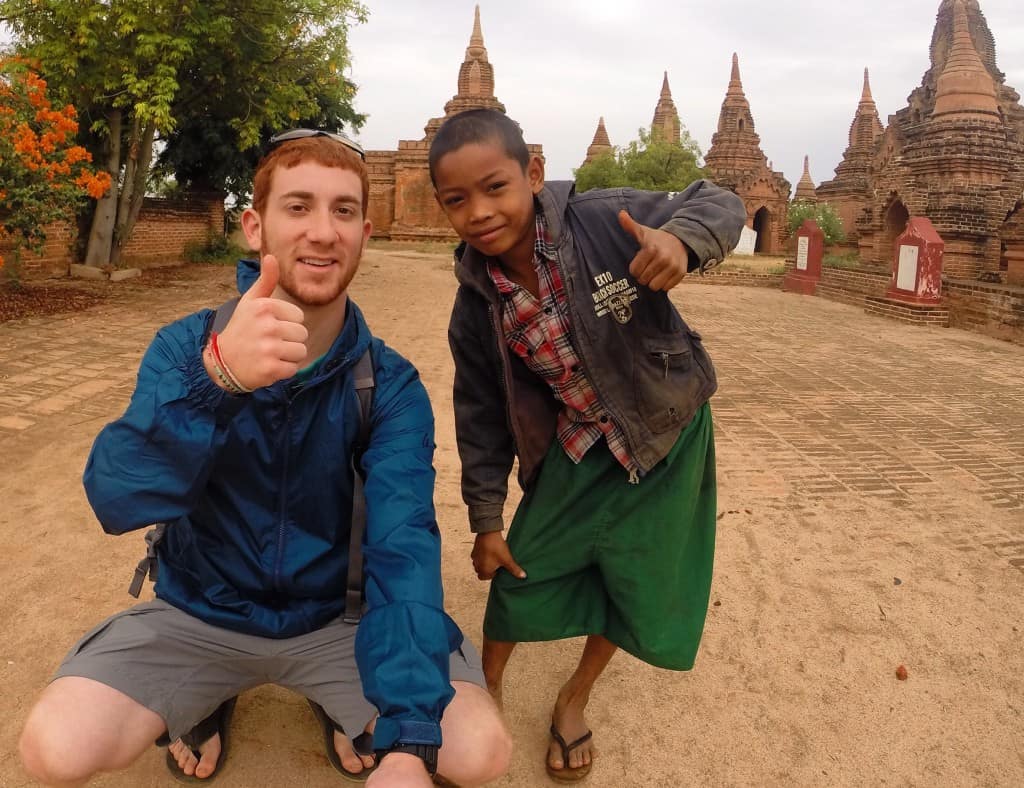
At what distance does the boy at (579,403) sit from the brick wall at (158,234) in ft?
41.7

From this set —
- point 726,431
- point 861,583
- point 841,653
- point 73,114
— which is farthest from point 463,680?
point 73,114

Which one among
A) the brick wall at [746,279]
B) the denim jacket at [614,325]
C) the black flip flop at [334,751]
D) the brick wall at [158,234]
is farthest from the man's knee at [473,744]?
the brick wall at [746,279]

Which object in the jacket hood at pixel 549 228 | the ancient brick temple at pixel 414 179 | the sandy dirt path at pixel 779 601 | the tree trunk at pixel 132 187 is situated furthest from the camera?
the ancient brick temple at pixel 414 179

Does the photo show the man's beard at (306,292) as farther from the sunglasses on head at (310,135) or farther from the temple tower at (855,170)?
the temple tower at (855,170)

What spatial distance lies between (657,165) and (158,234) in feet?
65.5

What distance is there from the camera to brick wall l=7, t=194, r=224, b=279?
12.6 m

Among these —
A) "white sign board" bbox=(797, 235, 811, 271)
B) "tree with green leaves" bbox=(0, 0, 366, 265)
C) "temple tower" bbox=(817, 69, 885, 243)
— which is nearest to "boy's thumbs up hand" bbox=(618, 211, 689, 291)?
"tree with green leaves" bbox=(0, 0, 366, 265)

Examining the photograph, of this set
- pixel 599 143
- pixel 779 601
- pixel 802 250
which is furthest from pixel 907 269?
pixel 599 143

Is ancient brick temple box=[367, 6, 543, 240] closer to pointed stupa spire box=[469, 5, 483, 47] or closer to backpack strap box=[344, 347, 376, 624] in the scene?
pointed stupa spire box=[469, 5, 483, 47]

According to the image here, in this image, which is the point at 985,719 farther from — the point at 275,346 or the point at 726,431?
the point at 726,431

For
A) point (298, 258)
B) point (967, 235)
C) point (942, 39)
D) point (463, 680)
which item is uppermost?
point (942, 39)

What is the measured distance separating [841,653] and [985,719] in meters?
0.49

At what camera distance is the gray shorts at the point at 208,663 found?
1.79 meters

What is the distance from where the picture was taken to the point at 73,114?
10227mm
